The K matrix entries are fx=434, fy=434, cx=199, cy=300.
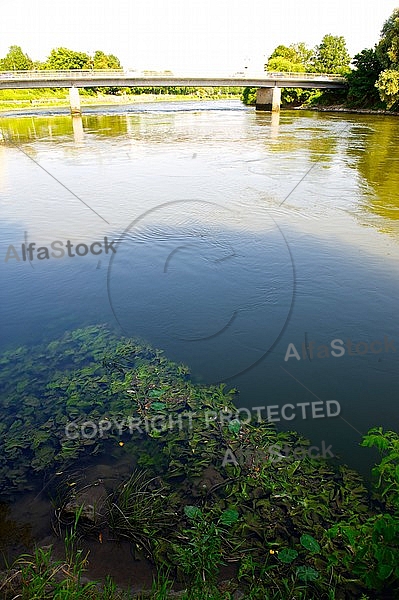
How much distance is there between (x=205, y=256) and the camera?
8375mm

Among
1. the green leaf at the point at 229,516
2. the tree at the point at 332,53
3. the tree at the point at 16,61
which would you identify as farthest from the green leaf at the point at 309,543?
the tree at the point at 16,61

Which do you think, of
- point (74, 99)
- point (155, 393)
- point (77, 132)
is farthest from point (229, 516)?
point (74, 99)

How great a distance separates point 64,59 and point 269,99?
6065cm

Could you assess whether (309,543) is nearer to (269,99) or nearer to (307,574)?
(307,574)

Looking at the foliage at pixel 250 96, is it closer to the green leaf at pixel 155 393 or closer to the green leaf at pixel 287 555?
the green leaf at pixel 155 393

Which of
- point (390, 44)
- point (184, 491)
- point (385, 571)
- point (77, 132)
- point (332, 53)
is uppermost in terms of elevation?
point (332, 53)

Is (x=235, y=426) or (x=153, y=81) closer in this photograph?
(x=235, y=426)

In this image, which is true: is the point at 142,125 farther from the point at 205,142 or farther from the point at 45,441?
the point at 45,441

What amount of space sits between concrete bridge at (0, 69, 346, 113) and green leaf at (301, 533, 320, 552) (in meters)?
48.2

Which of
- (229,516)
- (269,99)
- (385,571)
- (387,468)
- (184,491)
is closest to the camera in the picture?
(385,571)

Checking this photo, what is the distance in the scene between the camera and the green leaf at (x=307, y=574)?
2.92 m

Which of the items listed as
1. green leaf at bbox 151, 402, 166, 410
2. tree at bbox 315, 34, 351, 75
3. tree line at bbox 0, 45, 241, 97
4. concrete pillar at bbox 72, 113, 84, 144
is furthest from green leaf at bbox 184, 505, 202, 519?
tree at bbox 315, 34, 351, 75

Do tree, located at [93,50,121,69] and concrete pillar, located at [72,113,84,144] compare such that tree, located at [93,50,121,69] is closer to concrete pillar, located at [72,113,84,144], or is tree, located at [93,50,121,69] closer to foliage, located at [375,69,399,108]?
concrete pillar, located at [72,113,84,144]

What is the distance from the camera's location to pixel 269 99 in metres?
56.2
